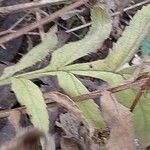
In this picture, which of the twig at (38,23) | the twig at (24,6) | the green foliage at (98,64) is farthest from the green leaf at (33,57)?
the twig at (24,6)

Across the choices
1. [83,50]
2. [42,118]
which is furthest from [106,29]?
[42,118]

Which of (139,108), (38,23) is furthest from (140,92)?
(38,23)

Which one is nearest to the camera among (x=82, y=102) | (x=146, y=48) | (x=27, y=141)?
(x=27, y=141)

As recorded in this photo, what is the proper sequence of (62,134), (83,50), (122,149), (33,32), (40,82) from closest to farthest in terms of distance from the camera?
(122,149)
(83,50)
(62,134)
(40,82)
(33,32)

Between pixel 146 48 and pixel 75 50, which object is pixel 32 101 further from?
pixel 146 48

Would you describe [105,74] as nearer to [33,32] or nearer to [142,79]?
[142,79]

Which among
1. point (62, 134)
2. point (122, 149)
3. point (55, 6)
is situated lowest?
point (62, 134)
